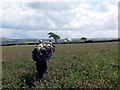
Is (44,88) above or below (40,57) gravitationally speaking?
below

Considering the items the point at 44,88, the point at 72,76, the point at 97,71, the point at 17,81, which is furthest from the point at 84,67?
the point at 44,88

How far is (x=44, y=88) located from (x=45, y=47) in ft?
9.76

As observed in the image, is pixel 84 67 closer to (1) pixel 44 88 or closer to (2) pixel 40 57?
(2) pixel 40 57

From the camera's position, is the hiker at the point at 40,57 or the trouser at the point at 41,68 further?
the trouser at the point at 41,68

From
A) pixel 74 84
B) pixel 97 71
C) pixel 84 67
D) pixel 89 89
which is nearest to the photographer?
pixel 89 89

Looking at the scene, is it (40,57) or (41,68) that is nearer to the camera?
(40,57)

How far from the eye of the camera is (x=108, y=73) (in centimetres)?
1688

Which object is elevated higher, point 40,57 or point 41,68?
point 40,57

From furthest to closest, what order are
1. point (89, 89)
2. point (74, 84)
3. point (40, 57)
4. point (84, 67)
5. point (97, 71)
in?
point (84, 67) → point (97, 71) → point (40, 57) → point (74, 84) → point (89, 89)

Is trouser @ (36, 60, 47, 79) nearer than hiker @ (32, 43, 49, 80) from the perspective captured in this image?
No

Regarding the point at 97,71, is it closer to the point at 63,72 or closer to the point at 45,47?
the point at 63,72

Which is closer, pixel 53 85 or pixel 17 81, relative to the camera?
pixel 53 85

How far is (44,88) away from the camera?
14.0m

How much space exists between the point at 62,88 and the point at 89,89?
116 cm
